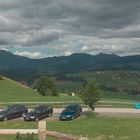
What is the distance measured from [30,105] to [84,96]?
1504cm

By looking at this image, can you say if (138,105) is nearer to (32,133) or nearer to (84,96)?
(84,96)

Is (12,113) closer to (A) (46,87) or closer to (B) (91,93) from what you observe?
(B) (91,93)

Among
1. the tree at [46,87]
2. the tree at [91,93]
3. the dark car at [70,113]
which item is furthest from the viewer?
the tree at [46,87]

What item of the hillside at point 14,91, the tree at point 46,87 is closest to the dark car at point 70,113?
the hillside at point 14,91

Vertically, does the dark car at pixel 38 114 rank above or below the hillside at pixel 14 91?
below

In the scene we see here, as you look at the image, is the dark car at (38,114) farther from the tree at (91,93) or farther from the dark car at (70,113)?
the tree at (91,93)

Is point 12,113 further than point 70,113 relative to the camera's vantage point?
Yes

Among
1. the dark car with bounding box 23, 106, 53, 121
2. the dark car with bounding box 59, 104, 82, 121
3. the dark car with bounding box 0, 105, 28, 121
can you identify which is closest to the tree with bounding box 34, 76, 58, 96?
the dark car with bounding box 0, 105, 28, 121

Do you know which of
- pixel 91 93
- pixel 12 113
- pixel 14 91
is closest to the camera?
pixel 12 113

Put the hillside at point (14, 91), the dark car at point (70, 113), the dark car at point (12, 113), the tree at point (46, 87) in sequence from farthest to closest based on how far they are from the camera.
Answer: the tree at point (46, 87) → the hillside at point (14, 91) → the dark car at point (12, 113) → the dark car at point (70, 113)

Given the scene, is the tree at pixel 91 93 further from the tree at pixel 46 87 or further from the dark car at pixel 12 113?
the tree at pixel 46 87

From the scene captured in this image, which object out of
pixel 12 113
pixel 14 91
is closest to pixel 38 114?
pixel 12 113

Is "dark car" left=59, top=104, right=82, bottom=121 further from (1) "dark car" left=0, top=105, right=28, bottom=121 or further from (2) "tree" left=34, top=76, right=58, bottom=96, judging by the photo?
(2) "tree" left=34, top=76, right=58, bottom=96

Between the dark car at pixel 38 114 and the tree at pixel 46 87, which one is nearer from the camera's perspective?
the dark car at pixel 38 114
